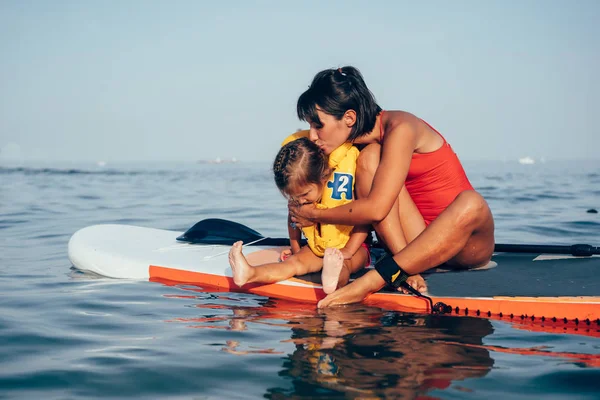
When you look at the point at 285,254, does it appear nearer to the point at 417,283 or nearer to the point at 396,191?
the point at 417,283

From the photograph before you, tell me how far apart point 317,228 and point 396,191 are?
27.6 inches

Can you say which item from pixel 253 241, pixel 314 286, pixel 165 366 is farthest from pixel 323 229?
pixel 165 366

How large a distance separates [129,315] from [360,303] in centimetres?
146

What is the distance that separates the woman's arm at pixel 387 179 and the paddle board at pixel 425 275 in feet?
1.89

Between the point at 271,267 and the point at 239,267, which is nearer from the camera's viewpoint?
the point at 239,267

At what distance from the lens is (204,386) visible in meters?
2.55

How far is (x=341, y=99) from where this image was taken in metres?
3.82

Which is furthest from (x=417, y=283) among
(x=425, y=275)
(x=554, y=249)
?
(x=554, y=249)

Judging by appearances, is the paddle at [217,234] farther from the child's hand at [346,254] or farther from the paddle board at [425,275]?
the child's hand at [346,254]

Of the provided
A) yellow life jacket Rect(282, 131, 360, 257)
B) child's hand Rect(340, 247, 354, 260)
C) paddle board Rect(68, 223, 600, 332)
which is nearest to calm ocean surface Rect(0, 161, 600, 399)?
paddle board Rect(68, 223, 600, 332)

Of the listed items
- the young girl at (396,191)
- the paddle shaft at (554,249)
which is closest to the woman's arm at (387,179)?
the young girl at (396,191)

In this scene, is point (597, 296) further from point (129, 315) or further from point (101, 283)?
point (101, 283)

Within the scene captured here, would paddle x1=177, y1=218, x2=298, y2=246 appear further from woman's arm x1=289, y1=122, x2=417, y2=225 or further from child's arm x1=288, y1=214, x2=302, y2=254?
woman's arm x1=289, y1=122, x2=417, y2=225

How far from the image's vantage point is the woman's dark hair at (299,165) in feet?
12.7
